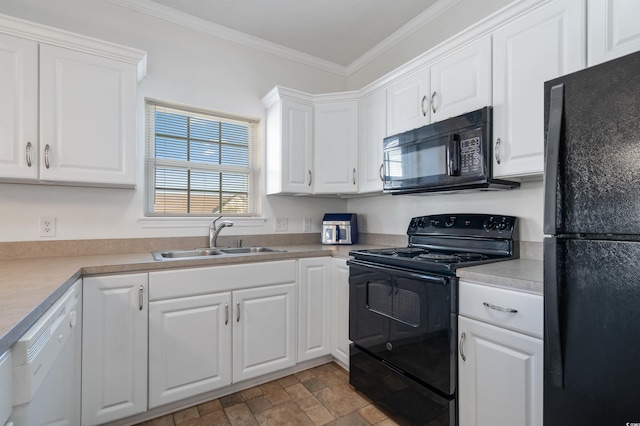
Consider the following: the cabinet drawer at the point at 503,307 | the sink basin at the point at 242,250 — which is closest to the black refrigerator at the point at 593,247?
the cabinet drawer at the point at 503,307

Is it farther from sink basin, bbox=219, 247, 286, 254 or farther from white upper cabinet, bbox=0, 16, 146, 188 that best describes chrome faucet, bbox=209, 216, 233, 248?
white upper cabinet, bbox=0, 16, 146, 188

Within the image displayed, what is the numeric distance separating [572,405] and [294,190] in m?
2.05

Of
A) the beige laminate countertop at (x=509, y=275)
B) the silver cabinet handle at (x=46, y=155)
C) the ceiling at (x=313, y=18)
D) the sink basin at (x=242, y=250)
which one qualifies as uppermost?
the ceiling at (x=313, y=18)

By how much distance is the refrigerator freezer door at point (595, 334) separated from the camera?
0.82 meters

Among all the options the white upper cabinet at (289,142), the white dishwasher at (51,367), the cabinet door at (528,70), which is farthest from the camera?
the white upper cabinet at (289,142)

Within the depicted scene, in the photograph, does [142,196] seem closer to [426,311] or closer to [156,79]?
[156,79]

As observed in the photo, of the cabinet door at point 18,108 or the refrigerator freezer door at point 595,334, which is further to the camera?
the cabinet door at point 18,108

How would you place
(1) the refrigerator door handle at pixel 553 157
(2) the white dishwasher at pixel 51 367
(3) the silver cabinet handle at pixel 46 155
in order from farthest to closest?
1. (3) the silver cabinet handle at pixel 46 155
2. (1) the refrigerator door handle at pixel 553 157
3. (2) the white dishwasher at pixel 51 367

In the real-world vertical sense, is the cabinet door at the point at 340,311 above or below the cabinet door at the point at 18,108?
below

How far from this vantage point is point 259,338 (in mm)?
2045

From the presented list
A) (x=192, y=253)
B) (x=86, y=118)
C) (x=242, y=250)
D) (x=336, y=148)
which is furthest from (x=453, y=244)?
(x=86, y=118)

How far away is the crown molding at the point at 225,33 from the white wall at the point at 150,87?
41 millimetres

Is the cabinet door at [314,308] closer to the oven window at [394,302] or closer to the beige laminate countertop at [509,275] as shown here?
the oven window at [394,302]

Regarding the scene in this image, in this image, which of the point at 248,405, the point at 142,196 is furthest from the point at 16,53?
the point at 248,405
